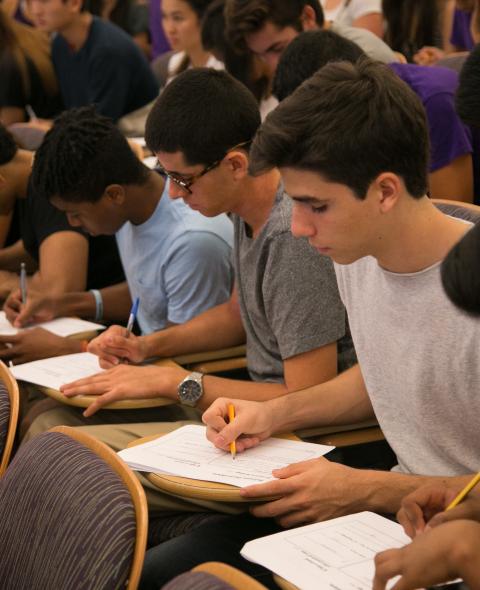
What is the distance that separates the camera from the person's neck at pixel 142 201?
9.59 feet

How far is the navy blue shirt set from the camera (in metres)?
5.13

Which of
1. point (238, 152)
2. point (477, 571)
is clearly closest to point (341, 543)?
point (477, 571)

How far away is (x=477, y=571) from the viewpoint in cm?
124

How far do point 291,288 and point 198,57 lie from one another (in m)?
3.06

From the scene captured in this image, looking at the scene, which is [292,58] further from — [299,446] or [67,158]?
[299,446]

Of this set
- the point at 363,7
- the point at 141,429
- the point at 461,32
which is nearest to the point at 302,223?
the point at 141,429

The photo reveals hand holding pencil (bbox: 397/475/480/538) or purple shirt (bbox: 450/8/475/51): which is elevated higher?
hand holding pencil (bbox: 397/475/480/538)

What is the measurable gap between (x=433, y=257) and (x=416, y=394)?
0.85 feet

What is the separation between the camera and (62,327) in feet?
10.0

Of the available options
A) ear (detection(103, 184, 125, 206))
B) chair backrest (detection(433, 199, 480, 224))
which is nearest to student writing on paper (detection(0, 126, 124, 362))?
ear (detection(103, 184, 125, 206))

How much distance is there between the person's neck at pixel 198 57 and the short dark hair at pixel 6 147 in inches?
67.5

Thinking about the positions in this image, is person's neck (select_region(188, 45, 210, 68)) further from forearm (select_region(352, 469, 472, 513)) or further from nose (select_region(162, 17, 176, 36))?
forearm (select_region(352, 469, 472, 513))

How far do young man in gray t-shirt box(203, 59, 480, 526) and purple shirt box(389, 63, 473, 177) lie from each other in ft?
4.00

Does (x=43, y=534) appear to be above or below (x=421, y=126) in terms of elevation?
below
